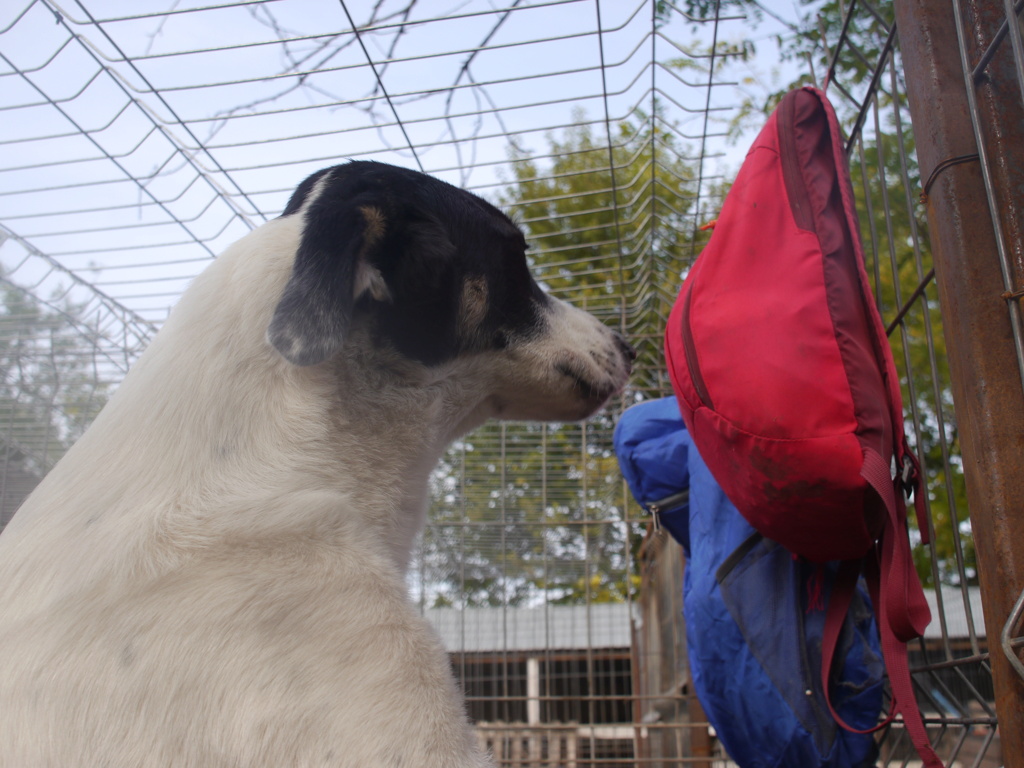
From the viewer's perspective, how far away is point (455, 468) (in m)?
3.48

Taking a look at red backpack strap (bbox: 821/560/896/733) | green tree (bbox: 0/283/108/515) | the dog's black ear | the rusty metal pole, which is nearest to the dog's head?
the dog's black ear

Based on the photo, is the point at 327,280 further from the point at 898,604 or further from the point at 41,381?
the point at 41,381

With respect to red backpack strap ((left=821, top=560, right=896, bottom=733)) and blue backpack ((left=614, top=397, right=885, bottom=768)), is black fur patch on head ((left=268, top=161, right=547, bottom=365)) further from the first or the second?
red backpack strap ((left=821, top=560, right=896, bottom=733))

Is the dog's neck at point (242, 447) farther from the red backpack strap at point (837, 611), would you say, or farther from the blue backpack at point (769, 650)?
the red backpack strap at point (837, 611)

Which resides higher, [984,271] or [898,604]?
[984,271]

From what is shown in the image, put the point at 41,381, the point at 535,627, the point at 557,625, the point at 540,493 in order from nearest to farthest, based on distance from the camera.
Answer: the point at 41,381, the point at 540,493, the point at 535,627, the point at 557,625

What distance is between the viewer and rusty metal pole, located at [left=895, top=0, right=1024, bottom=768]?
0.80 m

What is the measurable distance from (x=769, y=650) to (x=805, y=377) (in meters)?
0.49

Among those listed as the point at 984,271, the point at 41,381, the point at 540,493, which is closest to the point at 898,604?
the point at 984,271

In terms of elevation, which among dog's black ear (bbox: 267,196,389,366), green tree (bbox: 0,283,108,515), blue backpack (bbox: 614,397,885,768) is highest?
green tree (bbox: 0,283,108,515)

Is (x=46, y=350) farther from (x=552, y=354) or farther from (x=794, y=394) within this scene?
(x=794, y=394)

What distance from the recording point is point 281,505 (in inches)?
39.2

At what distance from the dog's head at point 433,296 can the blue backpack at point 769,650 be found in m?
0.33

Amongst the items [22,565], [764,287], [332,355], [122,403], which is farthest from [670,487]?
[22,565]
